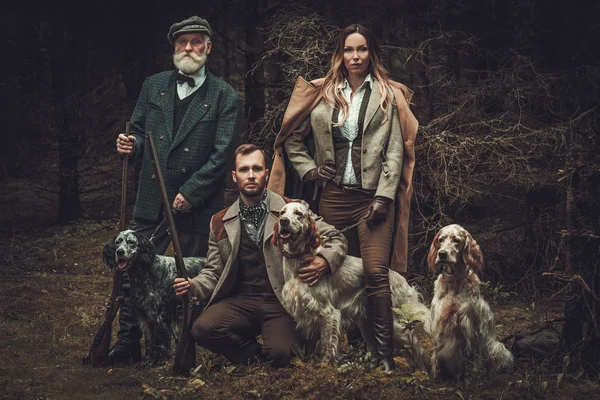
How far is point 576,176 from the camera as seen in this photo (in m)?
5.72

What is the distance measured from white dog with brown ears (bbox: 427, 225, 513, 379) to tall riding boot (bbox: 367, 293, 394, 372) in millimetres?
353

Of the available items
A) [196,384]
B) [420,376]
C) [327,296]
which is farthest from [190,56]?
[420,376]

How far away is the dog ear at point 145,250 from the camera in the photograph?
6.08 m

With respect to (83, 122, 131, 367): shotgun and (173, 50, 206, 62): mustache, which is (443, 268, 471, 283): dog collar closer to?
(83, 122, 131, 367): shotgun

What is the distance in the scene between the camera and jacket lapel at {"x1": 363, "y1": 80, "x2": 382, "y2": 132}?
5758 millimetres

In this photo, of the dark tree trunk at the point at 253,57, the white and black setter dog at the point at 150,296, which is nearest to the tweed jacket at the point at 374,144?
the white and black setter dog at the point at 150,296

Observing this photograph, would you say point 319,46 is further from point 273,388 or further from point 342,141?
point 273,388

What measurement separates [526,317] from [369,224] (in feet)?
9.48

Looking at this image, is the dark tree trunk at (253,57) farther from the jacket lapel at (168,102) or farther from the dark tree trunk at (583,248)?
the dark tree trunk at (583,248)

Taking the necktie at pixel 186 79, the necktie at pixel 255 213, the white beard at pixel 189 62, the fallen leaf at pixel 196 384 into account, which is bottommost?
the fallen leaf at pixel 196 384

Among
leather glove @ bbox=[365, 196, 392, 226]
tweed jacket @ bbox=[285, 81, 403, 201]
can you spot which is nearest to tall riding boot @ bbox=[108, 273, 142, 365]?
tweed jacket @ bbox=[285, 81, 403, 201]

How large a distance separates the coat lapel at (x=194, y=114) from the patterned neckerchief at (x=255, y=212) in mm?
875

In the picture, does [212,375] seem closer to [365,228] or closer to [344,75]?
[365,228]

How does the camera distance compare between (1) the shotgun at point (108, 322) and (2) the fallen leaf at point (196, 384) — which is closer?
(2) the fallen leaf at point (196, 384)
